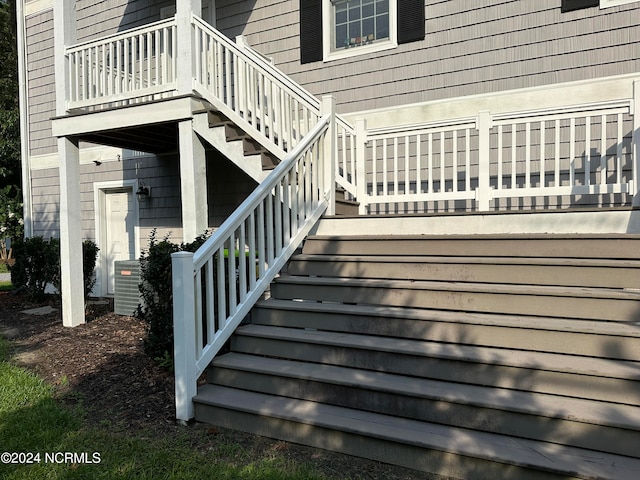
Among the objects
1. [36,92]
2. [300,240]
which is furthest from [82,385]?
[36,92]

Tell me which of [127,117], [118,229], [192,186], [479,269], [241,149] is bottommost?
[479,269]

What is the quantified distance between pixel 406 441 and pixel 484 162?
2.92 meters

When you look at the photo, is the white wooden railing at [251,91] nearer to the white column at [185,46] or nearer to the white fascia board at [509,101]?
the white column at [185,46]

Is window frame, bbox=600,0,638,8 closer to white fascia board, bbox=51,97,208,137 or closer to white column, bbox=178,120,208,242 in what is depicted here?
white fascia board, bbox=51,97,208,137

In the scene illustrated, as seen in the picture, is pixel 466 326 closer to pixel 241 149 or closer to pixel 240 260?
pixel 240 260

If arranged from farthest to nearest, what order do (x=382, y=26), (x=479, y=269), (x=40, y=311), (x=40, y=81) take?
(x=40, y=81), (x=40, y=311), (x=382, y=26), (x=479, y=269)

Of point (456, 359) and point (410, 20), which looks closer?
point (456, 359)

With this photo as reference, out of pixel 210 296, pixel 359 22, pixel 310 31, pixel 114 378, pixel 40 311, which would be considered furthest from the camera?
pixel 40 311

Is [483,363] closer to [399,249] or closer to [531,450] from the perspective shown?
[531,450]

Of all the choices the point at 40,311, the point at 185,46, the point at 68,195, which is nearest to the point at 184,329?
the point at 185,46

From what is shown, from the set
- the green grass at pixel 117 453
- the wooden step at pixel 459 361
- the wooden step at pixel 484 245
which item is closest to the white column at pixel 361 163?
the wooden step at pixel 484 245

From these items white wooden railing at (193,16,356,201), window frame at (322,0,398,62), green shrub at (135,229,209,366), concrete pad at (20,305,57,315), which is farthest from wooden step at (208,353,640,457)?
concrete pad at (20,305,57,315)

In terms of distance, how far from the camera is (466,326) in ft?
10.3

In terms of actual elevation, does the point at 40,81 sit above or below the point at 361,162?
above
